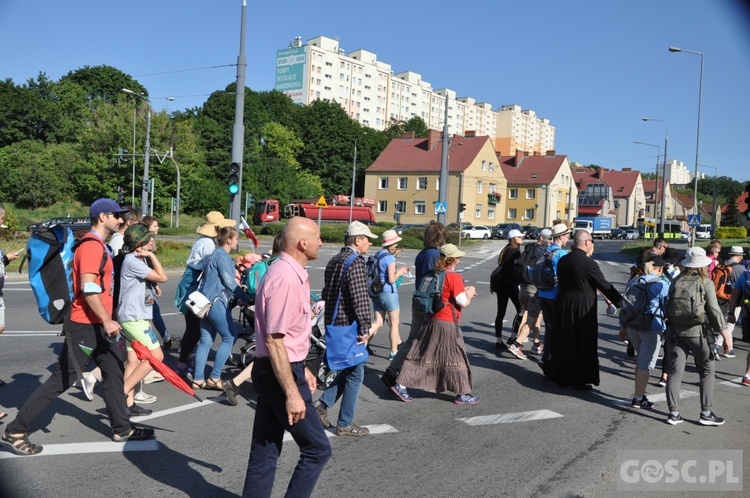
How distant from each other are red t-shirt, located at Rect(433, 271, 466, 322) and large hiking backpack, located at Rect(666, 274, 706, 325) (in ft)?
6.66

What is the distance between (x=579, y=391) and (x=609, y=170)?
121169mm

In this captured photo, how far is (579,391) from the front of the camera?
301 inches

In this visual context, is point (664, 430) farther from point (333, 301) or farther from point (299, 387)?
point (299, 387)

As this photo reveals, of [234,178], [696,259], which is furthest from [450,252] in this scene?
[234,178]

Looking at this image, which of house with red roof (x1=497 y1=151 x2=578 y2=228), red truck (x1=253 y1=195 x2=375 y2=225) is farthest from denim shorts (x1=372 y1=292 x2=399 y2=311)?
house with red roof (x1=497 y1=151 x2=578 y2=228)

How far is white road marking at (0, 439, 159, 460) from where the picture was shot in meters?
5.05

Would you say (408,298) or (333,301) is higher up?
(333,301)

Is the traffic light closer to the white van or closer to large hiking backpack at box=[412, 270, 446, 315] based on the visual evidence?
large hiking backpack at box=[412, 270, 446, 315]

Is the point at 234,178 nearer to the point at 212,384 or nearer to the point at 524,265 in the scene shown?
the point at 524,265

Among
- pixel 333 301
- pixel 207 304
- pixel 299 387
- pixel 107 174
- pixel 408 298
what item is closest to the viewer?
pixel 299 387

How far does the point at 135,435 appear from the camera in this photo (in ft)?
17.5

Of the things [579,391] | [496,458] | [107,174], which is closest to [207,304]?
[496,458]

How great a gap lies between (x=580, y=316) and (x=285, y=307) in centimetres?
485

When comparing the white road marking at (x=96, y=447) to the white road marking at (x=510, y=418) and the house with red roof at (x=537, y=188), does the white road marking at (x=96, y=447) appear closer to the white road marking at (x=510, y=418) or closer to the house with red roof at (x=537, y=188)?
the white road marking at (x=510, y=418)
